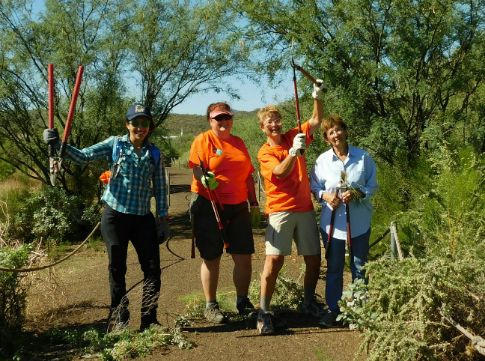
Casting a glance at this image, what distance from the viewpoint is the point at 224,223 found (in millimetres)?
4484

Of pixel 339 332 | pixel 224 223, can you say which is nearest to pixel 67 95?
pixel 224 223

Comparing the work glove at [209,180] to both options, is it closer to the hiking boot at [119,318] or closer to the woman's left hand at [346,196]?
the woman's left hand at [346,196]

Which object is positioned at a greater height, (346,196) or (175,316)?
(346,196)

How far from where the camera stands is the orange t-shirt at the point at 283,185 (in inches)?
167

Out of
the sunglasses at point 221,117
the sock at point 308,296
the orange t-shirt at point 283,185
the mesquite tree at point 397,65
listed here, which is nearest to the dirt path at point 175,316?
the sock at point 308,296

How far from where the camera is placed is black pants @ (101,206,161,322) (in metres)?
4.22

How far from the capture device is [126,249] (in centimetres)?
434

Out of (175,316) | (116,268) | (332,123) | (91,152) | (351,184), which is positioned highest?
(332,123)

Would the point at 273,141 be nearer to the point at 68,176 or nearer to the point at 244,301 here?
the point at 244,301

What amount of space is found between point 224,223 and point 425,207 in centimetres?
197

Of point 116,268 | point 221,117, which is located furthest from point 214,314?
point 221,117

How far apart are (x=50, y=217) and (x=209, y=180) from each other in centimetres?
864

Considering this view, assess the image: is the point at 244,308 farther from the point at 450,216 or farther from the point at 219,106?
the point at 450,216

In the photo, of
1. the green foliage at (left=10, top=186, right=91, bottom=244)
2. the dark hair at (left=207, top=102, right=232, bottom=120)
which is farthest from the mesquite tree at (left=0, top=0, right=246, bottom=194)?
the dark hair at (left=207, top=102, right=232, bottom=120)
